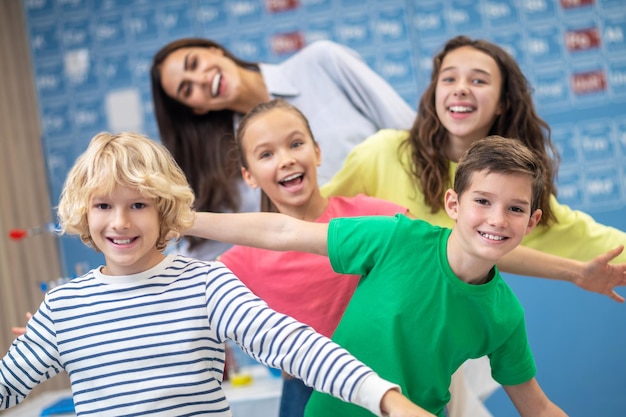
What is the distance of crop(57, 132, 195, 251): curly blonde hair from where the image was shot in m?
1.31

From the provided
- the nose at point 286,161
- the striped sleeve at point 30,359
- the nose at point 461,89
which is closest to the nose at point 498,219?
the nose at point 286,161

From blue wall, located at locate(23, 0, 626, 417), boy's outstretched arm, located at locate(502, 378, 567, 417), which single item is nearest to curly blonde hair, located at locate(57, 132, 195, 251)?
boy's outstretched arm, located at locate(502, 378, 567, 417)

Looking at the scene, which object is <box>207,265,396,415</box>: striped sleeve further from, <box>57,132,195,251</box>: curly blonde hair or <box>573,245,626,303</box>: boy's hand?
<box>573,245,626,303</box>: boy's hand

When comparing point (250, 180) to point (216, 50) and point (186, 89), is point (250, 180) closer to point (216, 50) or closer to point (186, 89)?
point (186, 89)

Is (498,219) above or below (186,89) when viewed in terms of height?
below

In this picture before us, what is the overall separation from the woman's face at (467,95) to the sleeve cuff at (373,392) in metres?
0.95

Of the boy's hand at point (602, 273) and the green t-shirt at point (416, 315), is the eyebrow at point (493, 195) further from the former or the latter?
the boy's hand at point (602, 273)

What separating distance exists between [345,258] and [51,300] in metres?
0.56

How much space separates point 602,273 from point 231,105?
1.44 meters

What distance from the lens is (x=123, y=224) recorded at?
130 cm

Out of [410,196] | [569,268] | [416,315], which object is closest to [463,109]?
Answer: [410,196]

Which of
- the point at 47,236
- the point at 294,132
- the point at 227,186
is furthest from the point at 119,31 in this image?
the point at 294,132

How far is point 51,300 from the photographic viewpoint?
136cm

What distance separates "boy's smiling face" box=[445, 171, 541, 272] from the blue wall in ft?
6.22
